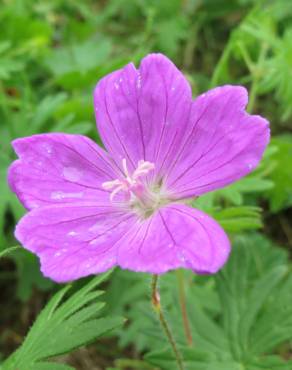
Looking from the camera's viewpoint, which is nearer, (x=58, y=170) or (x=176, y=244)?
(x=176, y=244)

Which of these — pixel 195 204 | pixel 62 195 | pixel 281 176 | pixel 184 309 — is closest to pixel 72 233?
pixel 62 195

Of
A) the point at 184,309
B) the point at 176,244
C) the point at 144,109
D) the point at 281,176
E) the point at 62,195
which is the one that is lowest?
the point at 184,309

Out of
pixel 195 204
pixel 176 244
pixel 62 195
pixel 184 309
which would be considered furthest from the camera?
pixel 184 309

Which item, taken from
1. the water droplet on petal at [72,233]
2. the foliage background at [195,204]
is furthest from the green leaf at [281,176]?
the water droplet on petal at [72,233]

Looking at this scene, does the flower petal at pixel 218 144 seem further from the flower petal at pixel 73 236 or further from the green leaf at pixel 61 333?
the green leaf at pixel 61 333

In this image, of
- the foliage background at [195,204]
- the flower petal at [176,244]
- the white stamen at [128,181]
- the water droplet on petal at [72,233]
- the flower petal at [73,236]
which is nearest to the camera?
the flower petal at [176,244]

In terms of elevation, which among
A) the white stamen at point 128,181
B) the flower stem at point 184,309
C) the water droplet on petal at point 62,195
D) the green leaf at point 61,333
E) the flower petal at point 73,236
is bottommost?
the flower stem at point 184,309

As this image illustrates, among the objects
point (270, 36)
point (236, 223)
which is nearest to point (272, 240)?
point (270, 36)

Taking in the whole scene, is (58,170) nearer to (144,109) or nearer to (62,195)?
(62,195)
